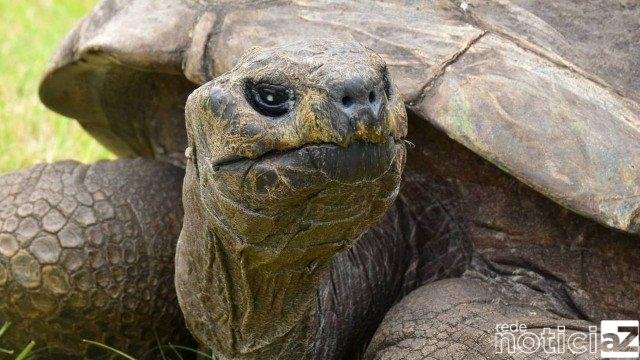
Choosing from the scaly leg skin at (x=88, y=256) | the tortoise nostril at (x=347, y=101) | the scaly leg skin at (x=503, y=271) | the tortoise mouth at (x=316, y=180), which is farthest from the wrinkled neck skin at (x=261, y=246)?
the scaly leg skin at (x=88, y=256)

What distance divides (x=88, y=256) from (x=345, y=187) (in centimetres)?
Answer: 124

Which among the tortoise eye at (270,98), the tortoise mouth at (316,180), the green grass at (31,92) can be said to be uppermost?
the tortoise eye at (270,98)

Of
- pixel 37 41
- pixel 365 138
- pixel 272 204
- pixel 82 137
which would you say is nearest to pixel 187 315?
pixel 272 204

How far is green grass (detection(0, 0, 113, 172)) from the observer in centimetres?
489

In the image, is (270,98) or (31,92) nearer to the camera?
(270,98)

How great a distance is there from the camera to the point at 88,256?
114 inches

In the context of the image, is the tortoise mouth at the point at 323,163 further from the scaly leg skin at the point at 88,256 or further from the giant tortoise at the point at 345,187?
the scaly leg skin at the point at 88,256

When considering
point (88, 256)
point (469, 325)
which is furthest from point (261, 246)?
point (88, 256)

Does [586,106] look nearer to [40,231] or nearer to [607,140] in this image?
[607,140]

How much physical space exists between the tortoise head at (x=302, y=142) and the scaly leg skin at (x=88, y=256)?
3.18 ft

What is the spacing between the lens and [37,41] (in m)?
6.86

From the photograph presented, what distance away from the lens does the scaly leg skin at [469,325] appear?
92.0 inches

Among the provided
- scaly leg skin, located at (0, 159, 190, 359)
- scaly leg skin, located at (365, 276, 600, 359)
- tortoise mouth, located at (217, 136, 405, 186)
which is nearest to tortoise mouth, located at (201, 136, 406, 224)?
tortoise mouth, located at (217, 136, 405, 186)

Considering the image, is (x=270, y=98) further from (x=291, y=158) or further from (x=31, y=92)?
(x=31, y=92)
